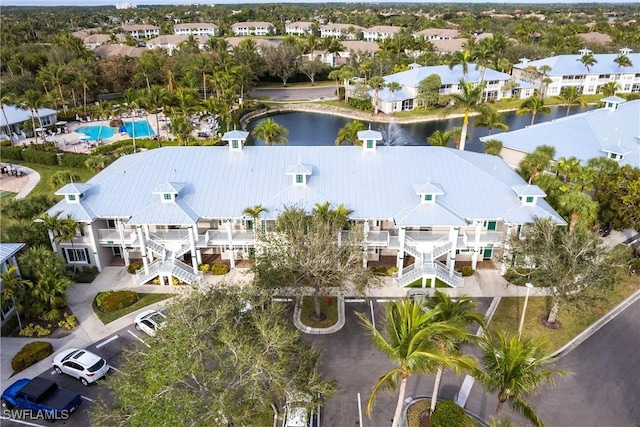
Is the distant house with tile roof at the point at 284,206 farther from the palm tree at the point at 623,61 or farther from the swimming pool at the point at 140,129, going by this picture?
the palm tree at the point at 623,61

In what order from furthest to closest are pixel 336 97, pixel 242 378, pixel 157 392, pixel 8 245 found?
pixel 336 97 → pixel 8 245 → pixel 242 378 → pixel 157 392

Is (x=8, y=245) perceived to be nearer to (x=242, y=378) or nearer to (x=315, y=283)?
(x=315, y=283)

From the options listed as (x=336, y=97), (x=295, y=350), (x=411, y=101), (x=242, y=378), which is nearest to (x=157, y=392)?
(x=242, y=378)

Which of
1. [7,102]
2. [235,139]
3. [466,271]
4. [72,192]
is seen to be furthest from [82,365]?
[7,102]

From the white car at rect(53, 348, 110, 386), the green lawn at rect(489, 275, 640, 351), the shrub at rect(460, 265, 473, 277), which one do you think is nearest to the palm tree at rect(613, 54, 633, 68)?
the green lawn at rect(489, 275, 640, 351)

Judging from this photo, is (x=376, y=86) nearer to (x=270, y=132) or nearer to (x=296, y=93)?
(x=296, y=93)

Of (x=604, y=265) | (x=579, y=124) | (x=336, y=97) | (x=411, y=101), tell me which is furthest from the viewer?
(x=336, y=97)
